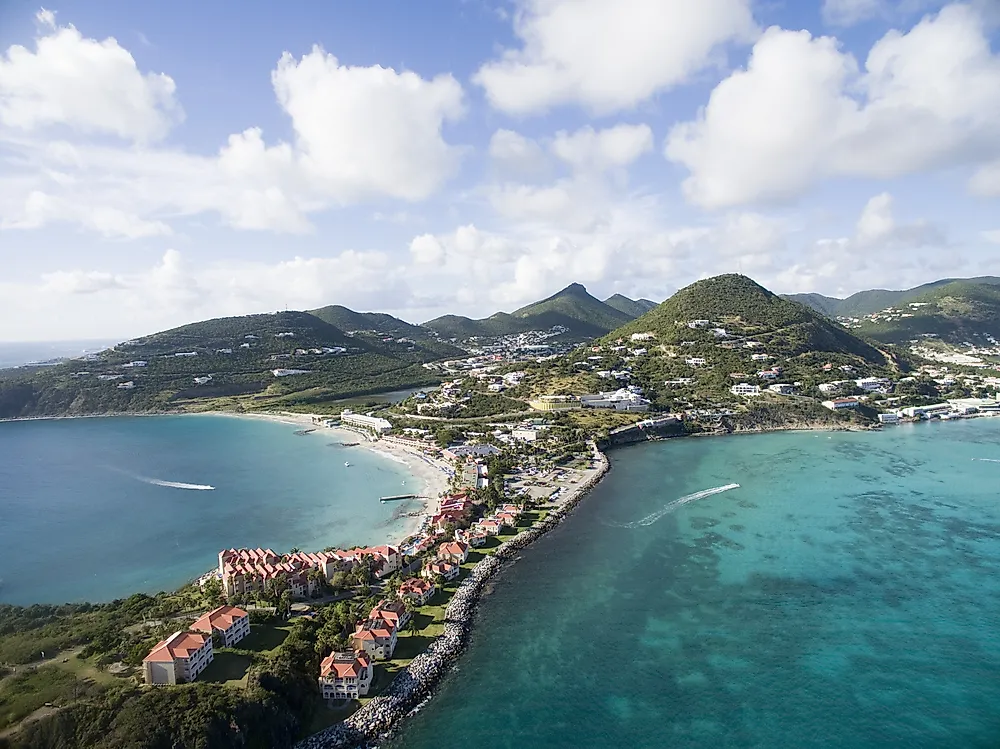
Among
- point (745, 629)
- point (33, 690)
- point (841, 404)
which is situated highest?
point (841, 404)

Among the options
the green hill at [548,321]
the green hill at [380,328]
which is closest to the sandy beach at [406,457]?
the green hill at [380,328]

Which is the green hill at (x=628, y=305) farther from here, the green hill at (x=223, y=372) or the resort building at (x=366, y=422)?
the resort building at (x=366, y=422)

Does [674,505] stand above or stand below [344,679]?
below

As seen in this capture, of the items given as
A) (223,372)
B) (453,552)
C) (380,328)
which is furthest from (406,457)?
(380,328)

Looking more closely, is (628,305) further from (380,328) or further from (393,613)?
(393,613)

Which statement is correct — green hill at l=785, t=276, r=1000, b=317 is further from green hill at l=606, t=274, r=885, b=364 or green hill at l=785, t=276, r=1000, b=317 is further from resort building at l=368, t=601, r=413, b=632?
resort building at l=368, t=601, r=413, b=632

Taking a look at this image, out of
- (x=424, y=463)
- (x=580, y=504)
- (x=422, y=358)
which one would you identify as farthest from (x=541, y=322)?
(x=580, y=504)

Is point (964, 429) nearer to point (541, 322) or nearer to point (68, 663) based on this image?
point (68, 663)
